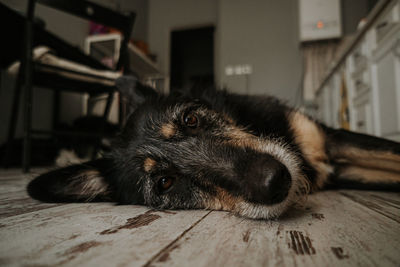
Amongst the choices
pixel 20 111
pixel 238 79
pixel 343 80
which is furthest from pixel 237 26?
pixel 20 111

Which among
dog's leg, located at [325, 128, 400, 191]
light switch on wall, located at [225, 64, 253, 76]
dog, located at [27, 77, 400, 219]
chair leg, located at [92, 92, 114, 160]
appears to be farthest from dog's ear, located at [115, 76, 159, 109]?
light switch on wall, located at [225, 64, 253, 76]

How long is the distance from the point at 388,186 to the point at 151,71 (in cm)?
670

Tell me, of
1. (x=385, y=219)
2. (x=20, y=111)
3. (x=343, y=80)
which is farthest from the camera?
(x=343, y=80)

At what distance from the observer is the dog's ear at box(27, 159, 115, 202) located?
1239 millimetres

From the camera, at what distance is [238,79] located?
8.34 metres

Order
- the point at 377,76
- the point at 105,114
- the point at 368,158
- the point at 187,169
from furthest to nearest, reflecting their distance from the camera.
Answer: the point at 105,114, the point at 377,76, the point at 368,158, the point at 187,169

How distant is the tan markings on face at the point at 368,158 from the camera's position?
1.46 meters

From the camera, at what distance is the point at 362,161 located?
1622 millimetres

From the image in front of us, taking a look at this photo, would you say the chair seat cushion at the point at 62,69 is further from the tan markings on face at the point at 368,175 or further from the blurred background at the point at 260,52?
the tan markings on face at the point at 368,175

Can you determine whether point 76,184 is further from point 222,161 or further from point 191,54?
point 191,54

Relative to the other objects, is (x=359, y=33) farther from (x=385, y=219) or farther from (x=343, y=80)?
(x=385, y=219)

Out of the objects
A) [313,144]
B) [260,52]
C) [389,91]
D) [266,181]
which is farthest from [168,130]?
[260,52]

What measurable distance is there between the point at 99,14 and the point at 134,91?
71.4 inches

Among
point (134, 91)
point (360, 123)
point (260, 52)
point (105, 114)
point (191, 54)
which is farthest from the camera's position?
point (191, 54)
